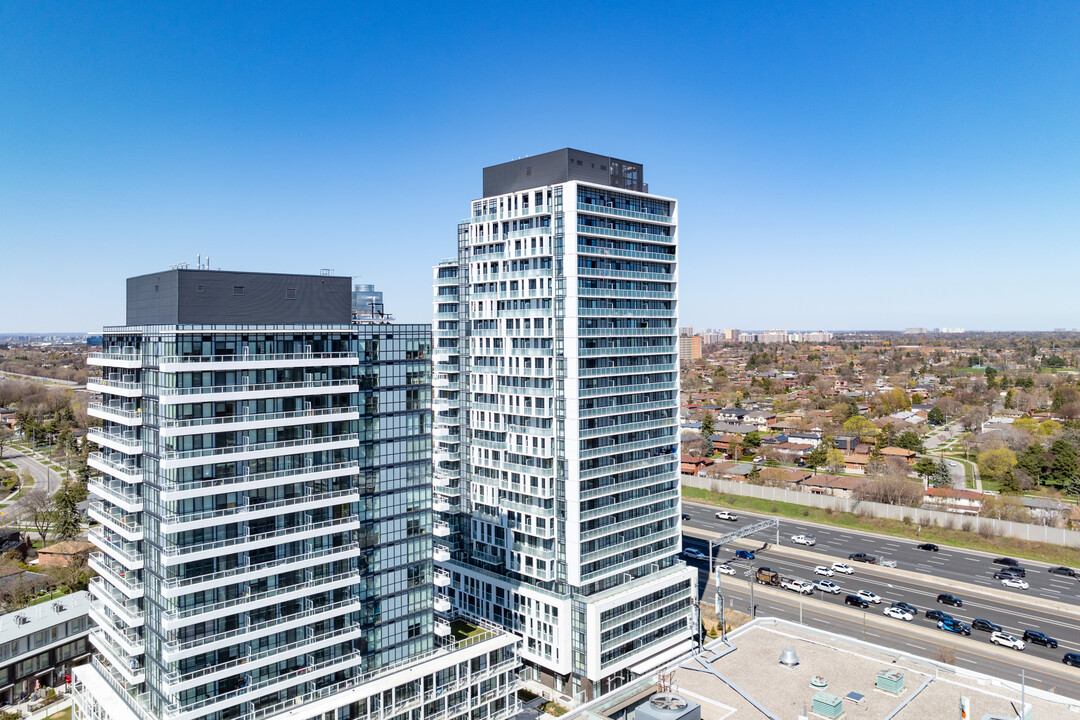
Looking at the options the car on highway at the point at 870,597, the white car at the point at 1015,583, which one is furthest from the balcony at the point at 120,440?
the white car at the point at 1015,583

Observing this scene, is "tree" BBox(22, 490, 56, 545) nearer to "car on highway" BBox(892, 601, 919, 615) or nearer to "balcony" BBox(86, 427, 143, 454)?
"balcony" BBox(86, 427, 143, 454)

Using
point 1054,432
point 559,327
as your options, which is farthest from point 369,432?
point 1054,432

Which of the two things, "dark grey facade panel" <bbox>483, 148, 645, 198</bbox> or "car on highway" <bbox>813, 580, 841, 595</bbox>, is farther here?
"car on highway" <bbox>813, 580, 841, 595</bbox>

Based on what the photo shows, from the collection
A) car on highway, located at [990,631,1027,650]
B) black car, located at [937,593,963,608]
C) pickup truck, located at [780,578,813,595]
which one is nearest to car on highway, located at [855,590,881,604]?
pickup truck, located at [780,578,813,595]

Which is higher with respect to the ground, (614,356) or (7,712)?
(614,356)

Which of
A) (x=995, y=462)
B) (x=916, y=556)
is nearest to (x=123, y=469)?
(x=916, y=556)

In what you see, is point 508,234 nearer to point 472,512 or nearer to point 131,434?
point 472,512

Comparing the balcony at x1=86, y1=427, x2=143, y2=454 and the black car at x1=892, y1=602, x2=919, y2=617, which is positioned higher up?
the balcony at x1=86, y1=427, x2=143, y2=454

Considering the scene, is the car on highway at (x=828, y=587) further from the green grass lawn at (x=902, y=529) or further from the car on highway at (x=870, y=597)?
the green grass lawn at (x=902, y=529)
